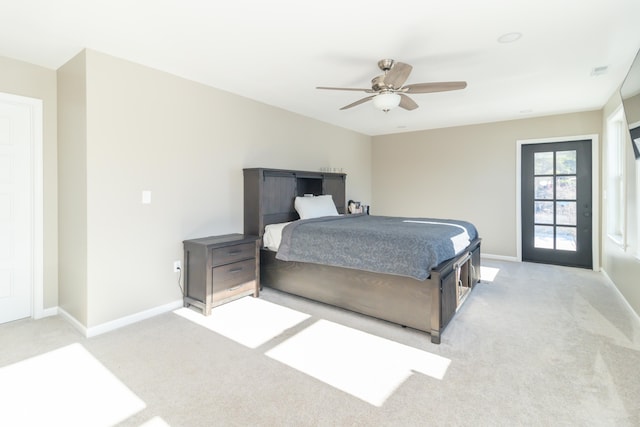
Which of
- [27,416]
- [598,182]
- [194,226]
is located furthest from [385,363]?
[598,182]

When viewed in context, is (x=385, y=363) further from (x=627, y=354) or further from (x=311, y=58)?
(x=311, y=58)

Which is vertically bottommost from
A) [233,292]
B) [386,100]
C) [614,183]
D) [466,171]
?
[233,292]

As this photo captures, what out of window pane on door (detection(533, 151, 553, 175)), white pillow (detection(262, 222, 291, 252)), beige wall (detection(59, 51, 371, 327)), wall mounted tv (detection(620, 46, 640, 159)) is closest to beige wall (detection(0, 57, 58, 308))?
beige wall (detection(59, 51, 371, 327))

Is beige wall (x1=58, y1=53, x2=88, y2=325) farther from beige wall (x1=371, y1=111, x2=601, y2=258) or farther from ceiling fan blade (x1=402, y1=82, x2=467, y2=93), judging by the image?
beige wall (x1=371, y1=111, x2=601, y2=258)

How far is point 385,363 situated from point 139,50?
3.15m

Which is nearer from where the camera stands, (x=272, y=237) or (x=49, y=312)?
(x=49, y=312)

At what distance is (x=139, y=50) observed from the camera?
108 inches

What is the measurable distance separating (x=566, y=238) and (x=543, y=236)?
11.6 inches

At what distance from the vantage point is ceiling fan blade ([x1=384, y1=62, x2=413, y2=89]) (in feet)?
8.29

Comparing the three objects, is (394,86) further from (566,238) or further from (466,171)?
(566,238)

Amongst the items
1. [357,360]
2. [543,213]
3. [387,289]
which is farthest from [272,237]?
[543,213]

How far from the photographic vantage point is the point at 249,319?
9.91 ft

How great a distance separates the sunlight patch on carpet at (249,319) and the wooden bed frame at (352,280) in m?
0.36

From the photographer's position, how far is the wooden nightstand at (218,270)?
3131 mm
